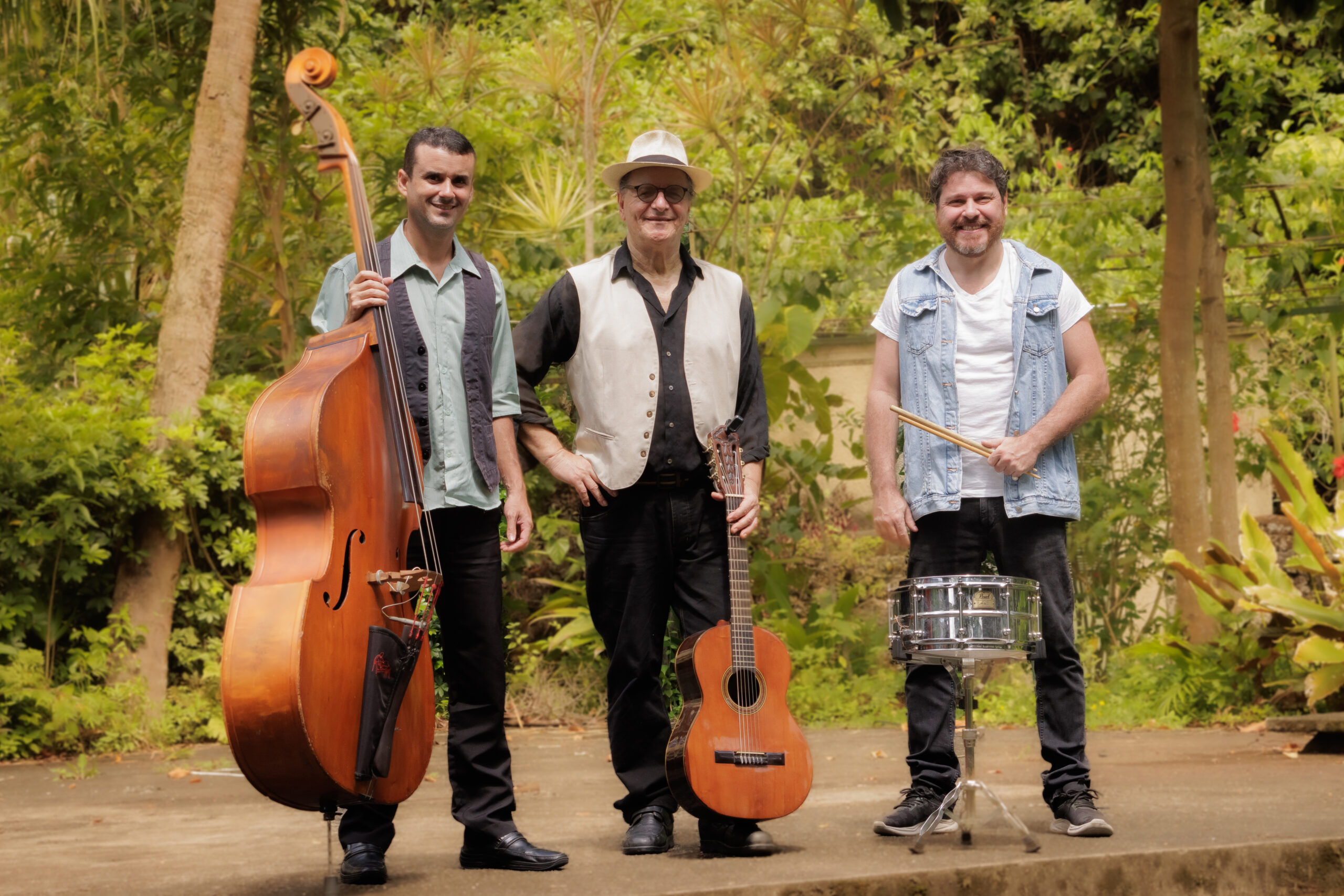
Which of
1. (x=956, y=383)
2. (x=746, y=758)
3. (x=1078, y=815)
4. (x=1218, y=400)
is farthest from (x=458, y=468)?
(x=1218, y=400)

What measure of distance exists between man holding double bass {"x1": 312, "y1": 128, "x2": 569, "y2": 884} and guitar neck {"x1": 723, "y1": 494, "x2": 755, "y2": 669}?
597 mm

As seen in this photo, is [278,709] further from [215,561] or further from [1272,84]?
[1272,84]

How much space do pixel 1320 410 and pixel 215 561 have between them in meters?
7.68

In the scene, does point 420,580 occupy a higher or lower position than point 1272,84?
lower

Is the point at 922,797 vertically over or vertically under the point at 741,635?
under

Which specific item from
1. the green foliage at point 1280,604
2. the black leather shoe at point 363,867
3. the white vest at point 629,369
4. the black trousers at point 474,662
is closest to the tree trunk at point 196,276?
the white vest at point 629,369

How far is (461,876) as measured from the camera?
3484mm

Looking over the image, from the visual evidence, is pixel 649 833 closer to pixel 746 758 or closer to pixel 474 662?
pixel 746 758

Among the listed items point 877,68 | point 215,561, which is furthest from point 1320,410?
point 215,561

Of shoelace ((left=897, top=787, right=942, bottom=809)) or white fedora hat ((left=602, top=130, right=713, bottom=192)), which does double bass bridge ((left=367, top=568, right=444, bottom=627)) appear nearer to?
white fedora hat ((left=602, top=130, right=713, bottom=192))

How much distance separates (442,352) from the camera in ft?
12.0

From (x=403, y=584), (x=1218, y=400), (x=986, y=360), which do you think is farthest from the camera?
(x=1218, y=400)

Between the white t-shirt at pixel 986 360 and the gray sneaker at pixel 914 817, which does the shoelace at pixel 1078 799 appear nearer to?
the gray sneaker at pixel 914 817

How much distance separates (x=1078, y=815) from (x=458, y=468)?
80.0 inches
